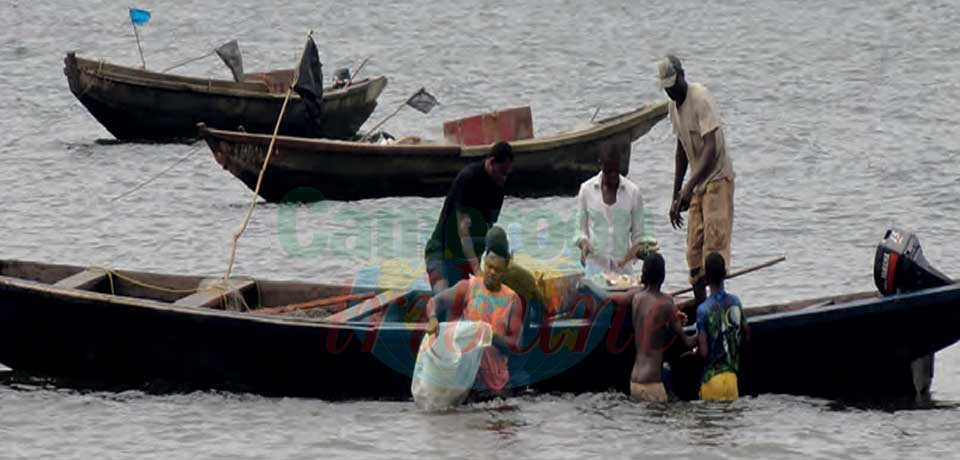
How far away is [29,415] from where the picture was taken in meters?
13.9

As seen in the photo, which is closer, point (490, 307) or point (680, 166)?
point (490, 307)

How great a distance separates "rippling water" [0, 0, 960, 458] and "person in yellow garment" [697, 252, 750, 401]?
271 mm

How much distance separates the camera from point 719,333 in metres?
12.8

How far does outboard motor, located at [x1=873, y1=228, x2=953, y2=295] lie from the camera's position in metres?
12.9

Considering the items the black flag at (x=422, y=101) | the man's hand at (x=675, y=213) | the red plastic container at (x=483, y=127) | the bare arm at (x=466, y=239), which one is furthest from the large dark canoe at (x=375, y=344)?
the black flag at (x=422, y=101)

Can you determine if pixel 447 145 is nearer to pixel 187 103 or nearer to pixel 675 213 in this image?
pixel 187 103

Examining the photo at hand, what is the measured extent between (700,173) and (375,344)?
271 cm

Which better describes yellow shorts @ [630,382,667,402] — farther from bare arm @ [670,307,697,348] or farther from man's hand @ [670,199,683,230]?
man's hand @ [670,199,683,230]

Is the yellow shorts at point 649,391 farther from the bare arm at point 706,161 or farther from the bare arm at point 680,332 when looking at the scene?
the bare arm at point 706,161

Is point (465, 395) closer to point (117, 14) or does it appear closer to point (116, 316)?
point (116, 316)

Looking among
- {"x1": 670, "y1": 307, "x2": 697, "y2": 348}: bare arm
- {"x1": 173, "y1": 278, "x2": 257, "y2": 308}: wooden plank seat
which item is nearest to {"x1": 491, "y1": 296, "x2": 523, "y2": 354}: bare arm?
{"x1": 670, "y1": 307, "x2": 697, "y2": 348}: bare arm

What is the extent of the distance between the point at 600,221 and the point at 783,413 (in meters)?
1.98

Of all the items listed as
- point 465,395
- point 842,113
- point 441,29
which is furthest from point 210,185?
point 441,29

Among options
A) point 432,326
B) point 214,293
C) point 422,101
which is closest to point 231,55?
point 422,101
